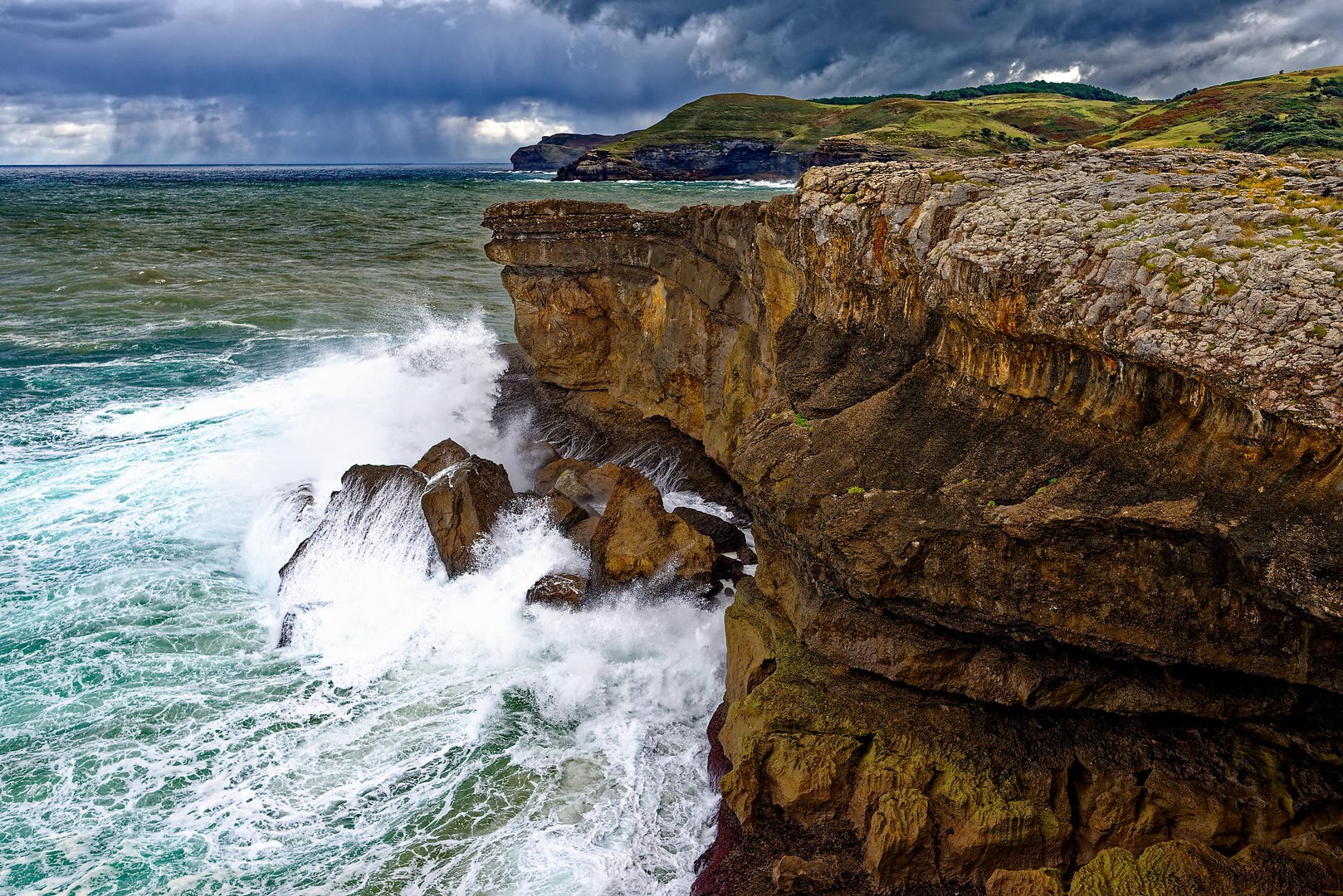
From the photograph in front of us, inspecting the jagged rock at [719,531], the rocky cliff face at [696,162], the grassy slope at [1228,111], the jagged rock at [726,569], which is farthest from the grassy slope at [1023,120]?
the jagged rock at [726,569]

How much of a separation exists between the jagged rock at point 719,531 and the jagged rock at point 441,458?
5113 millimetres

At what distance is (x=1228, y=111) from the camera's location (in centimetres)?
3991

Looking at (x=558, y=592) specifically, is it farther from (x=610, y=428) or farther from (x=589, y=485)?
(x=610, y=428)

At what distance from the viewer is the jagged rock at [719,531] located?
14953mm

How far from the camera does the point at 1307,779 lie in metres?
6.97

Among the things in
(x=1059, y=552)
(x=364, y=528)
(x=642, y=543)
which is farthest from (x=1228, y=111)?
(x=364, y=528)

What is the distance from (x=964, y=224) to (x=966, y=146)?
67401 mm

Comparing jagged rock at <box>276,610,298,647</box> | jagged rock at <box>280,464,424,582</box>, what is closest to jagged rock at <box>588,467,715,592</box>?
jagged rock at <box>280,464,424,582</box>

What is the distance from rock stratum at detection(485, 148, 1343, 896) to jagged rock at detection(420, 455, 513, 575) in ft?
21.2

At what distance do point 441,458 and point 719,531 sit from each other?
21.0 ft

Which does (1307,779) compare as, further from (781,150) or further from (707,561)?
(781,150)

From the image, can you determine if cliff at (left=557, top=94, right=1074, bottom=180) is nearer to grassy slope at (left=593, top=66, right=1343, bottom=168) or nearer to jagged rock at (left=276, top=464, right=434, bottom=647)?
grassy slope at (left=593, top=66, right=1343, bottom=168)

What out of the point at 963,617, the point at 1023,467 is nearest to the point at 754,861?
the point at 963,617

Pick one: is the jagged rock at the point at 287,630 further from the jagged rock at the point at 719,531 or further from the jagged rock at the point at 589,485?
the jagged rock at the point at 719,531
